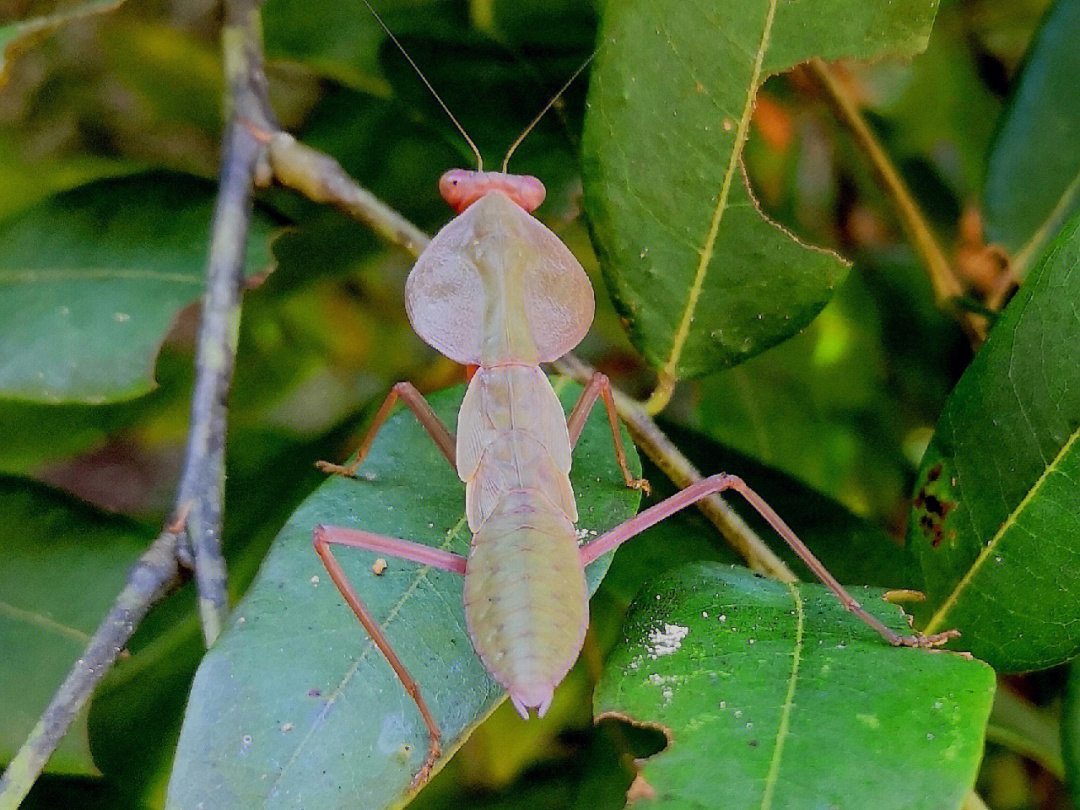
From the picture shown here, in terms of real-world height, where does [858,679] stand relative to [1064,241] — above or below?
below

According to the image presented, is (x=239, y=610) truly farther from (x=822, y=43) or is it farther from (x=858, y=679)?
(x=822, y=43)

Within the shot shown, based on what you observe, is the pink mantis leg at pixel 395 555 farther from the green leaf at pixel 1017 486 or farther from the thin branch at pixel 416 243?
the green leaf at pixel 1017 486

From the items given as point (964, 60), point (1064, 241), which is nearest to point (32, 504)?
point (1064, 241)

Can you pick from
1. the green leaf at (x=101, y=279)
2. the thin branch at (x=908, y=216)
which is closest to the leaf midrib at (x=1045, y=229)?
the thin branch at (x=908, y=216)

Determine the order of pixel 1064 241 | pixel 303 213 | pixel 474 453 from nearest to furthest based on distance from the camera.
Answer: pixel 1064 241 < pixel 474 453 < pixel 303 213

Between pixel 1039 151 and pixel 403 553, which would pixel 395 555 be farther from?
pixel 1039 151

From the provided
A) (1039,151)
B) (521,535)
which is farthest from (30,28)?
(1039,151)
